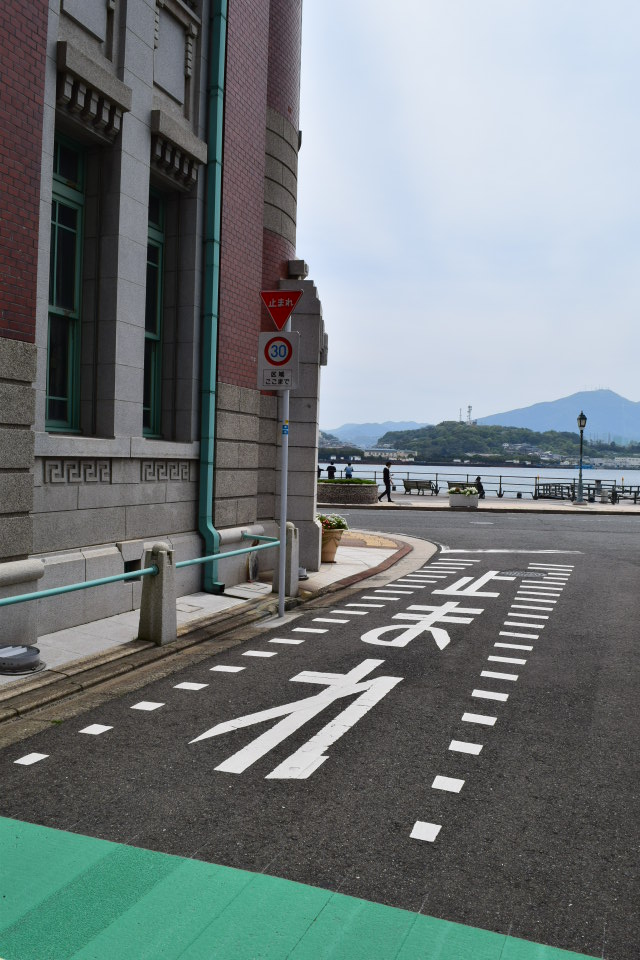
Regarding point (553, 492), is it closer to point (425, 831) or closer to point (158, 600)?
point (158, 600)

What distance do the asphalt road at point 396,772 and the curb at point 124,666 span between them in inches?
12.3

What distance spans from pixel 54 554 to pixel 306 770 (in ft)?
15.1

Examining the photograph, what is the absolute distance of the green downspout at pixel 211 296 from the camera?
11.3 m

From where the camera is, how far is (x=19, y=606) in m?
7.57

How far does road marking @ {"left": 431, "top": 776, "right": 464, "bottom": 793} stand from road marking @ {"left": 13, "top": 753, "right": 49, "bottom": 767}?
2644 millimetres

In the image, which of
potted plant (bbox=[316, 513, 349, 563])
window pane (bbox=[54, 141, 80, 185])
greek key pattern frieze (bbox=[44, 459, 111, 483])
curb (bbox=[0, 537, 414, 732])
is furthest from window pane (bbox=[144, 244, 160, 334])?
potted plant (bbox=[316, 513, 349, 563])

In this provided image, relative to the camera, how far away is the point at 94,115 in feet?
29.2

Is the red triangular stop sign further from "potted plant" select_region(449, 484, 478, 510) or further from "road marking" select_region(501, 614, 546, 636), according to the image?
"potted plant" select_region(449, 484, 478, 510)

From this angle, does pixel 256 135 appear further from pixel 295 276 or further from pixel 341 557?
pixel 341 557

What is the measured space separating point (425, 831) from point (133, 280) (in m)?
7.67

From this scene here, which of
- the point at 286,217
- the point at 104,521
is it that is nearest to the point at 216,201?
the point at 286,217

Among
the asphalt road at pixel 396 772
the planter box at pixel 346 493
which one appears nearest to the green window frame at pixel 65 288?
the asphalt road at pixel 396 772

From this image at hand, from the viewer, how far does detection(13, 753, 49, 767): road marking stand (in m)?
5.16

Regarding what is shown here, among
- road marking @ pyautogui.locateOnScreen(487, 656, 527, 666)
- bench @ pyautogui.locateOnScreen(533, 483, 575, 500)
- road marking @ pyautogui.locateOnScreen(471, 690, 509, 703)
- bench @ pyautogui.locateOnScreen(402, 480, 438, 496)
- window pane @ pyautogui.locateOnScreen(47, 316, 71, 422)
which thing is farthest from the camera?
bench @ pyautogui.locateOnScreen(533, 483, 575, 500)
